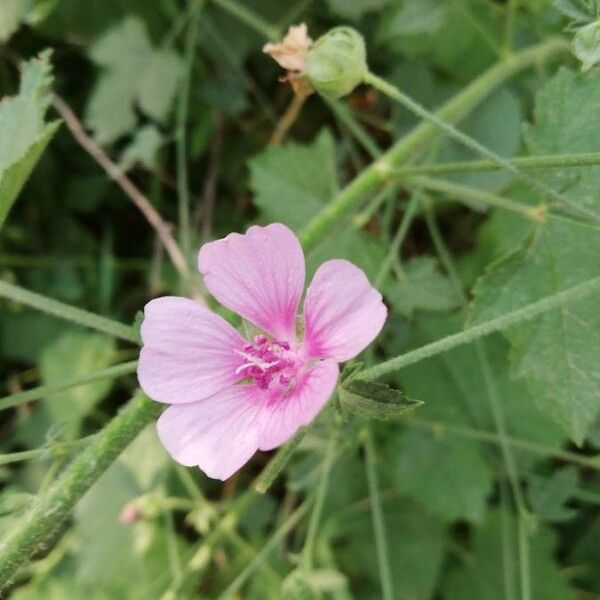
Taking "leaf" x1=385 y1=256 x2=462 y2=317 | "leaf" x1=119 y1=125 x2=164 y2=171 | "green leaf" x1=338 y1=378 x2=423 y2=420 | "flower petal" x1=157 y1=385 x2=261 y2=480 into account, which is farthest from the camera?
"leaf" x1=119 y1=125 x2=164 y2=171

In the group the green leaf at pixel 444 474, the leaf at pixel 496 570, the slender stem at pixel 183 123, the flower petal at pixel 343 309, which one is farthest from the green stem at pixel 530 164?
the leaf at pixel 496 570

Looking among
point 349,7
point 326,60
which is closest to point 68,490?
point 326,60

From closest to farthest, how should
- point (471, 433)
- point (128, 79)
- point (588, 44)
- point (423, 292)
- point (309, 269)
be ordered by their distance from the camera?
1. point (588, 44)
2. point (309, 269)
3. point (423, 292)
4. point (471, 433)
5. point (128, 79)

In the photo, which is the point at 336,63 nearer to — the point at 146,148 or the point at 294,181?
the point at 294,181

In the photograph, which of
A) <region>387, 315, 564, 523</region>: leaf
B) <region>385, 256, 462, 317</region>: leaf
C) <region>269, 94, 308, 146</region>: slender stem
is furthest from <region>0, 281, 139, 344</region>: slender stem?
<region>269, 94, 308, 146</region>: slender stem

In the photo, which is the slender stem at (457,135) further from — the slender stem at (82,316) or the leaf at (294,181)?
the leaf at (294,181)

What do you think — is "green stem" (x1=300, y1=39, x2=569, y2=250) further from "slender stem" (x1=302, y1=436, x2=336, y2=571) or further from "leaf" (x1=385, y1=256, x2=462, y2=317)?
"slender stem" (x1=302, y1=436, x2=336, y2=571)
